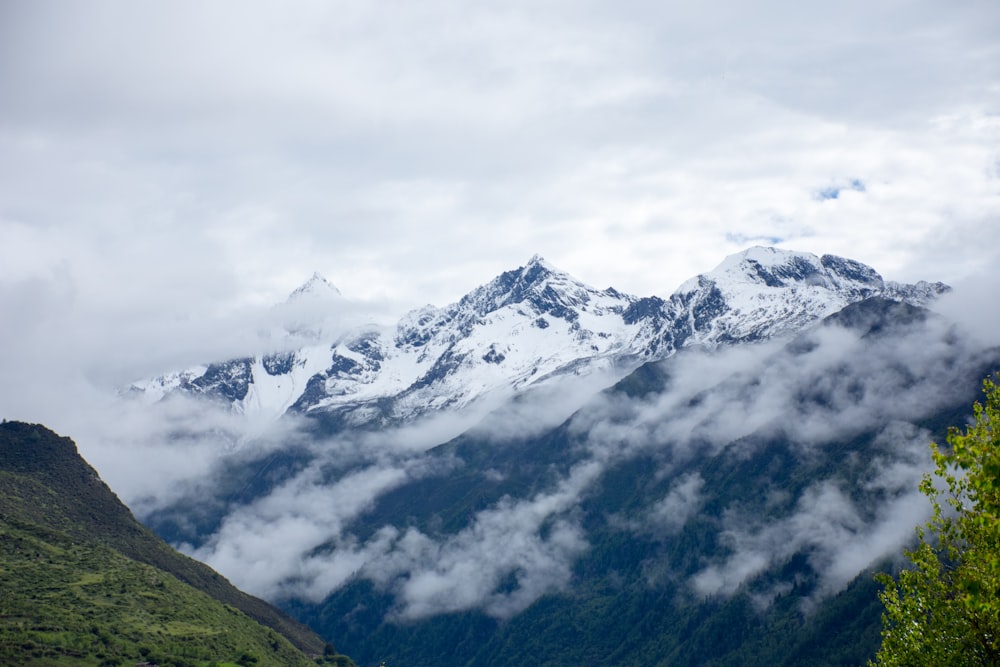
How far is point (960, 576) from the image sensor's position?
34812 mm

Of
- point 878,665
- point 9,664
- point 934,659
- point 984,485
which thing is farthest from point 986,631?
point 9,664

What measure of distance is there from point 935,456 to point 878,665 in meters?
21.0

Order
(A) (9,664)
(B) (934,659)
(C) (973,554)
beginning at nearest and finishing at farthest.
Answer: (C) (973,554) < (B) (934,659) < (A) (9,664)

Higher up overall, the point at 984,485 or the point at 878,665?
the point at 984,485

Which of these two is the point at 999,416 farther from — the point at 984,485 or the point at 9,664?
the point at 9,664

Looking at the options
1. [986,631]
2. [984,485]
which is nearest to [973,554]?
[986,631]

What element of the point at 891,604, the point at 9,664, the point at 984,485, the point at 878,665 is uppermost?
the point at 9,664

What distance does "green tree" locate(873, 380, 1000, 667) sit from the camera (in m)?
31.1

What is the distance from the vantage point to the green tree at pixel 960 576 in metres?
31.1

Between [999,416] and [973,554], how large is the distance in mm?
7208

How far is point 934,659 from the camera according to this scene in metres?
40.1

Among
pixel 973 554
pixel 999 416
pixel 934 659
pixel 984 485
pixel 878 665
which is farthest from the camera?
pixel 878 665

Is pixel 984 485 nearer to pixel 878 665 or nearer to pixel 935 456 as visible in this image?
pixel 935 456

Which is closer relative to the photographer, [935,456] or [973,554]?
[935,456]
